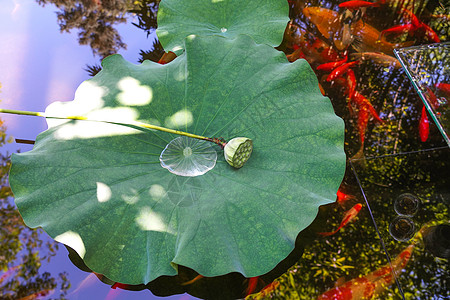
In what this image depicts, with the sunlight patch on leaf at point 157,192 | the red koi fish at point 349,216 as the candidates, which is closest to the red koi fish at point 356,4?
the red koi fish at point 349,216

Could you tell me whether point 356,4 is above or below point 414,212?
above

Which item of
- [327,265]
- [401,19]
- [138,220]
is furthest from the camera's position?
[401,19]

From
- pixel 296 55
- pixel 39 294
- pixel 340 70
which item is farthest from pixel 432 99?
Answer: pixel 39 294

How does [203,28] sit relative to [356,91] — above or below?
above

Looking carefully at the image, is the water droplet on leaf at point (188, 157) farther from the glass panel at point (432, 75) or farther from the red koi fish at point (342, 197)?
the glass panel at point (432, 75)

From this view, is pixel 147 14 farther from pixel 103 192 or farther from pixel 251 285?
pixel 251 285

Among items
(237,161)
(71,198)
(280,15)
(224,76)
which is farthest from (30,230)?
(280,15)

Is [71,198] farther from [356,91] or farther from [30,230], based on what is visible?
[356,91]

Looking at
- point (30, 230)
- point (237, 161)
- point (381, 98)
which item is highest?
point (237, 161)
